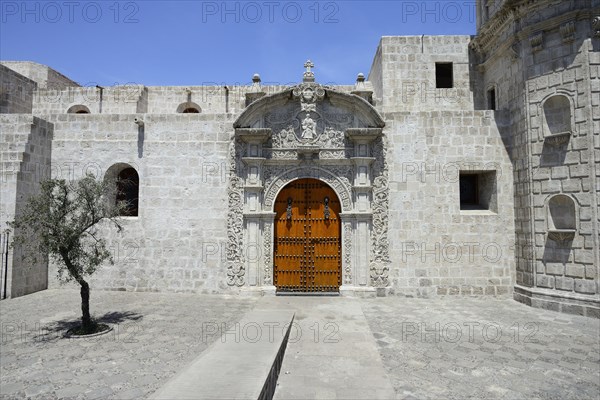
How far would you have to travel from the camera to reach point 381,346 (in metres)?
5.46

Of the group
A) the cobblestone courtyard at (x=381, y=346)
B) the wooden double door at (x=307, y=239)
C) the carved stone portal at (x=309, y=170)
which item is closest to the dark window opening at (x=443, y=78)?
the carved stone portal at (x=309, y=170)

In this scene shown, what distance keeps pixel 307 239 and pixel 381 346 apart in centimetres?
393

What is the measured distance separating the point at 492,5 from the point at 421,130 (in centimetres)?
443

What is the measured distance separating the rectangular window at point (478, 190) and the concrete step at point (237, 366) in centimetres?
620

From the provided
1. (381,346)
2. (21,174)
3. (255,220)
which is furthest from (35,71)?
(381,346)

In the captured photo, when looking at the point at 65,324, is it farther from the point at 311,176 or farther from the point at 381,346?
the point at 311,176

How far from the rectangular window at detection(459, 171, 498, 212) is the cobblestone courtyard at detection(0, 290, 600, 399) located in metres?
2.48

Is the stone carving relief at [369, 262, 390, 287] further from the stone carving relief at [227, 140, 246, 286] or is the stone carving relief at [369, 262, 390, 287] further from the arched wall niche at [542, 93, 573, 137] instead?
the arched wall niche at [542, 93, 573, 137]

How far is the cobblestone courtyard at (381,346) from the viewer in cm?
418

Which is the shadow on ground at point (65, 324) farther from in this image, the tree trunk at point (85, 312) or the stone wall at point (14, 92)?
the stone wall at point (14, 92)

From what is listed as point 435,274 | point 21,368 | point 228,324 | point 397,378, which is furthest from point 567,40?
point 21,368

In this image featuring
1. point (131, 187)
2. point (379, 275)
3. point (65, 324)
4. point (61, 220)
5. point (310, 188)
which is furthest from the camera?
point (131, 187)

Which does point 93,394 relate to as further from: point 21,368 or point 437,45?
point 437,45

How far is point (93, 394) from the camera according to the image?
3910 mm
